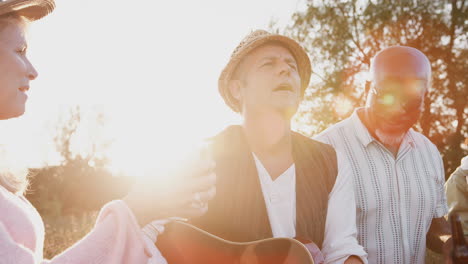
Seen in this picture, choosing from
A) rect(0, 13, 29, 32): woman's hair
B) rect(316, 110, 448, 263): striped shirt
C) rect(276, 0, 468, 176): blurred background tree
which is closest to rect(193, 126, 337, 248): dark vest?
rect(316, 110, 448, 263): striped shirt

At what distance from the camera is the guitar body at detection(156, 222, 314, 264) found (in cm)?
186

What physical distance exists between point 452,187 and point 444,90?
32.1ft

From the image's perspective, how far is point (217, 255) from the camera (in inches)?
77.9

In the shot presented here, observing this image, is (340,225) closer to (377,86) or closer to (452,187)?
(377,86)

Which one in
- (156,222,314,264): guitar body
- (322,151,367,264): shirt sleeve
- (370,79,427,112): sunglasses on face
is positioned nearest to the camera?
(156,222,314,264): guitar body

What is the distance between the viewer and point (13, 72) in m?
1.43

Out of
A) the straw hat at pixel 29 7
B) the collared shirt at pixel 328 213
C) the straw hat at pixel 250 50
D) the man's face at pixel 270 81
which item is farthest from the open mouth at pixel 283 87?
the straw hat at pixel 29 7

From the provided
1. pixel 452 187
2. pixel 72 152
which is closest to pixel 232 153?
pixel 452 187

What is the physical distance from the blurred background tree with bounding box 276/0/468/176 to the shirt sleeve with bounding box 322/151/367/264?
394 inches

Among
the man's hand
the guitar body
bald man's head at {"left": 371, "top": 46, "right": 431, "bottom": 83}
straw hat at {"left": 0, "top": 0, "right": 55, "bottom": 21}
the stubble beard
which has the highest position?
straw hat at {"left": 0, "top": 0, "right": 55, "bottom": 21}

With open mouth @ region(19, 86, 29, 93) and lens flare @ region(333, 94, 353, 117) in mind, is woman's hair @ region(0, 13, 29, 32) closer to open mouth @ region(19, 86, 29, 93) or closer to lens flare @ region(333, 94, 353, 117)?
open mouth @ region(19, 86, 29, 93)

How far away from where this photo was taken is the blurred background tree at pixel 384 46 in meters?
12.2

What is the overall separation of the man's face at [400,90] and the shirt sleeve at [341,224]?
1.85ft

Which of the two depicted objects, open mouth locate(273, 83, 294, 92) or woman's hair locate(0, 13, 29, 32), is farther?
open mouth locate(273, 83, 294, 92)
